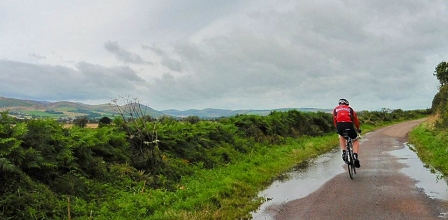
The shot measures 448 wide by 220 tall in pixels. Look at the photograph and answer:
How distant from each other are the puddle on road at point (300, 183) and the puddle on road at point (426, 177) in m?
2.30

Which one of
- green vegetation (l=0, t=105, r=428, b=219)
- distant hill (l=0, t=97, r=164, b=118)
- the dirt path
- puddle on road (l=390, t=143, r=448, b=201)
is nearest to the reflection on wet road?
puddle on road (l=390, t=143, r=448, b=201)

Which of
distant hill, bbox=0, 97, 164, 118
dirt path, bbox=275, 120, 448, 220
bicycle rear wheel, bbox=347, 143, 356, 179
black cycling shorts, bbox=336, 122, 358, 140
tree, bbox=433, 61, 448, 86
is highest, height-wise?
→ tree, bbox=433, 61, 448, 86

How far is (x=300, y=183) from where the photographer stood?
11102 mm

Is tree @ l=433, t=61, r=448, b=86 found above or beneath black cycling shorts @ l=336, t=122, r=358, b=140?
above

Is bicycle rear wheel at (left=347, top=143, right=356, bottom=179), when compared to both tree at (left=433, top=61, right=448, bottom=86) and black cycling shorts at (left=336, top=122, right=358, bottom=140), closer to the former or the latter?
black cycling shorts at (left=336, top=122, right=358, bottom=140)

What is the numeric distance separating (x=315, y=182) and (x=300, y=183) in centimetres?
46

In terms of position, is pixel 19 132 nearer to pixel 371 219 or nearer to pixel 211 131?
pixel 371 219

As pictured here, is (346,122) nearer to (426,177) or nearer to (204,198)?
(426,177)

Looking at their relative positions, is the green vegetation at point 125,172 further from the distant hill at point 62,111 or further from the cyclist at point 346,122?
the cyclist at point 346,122

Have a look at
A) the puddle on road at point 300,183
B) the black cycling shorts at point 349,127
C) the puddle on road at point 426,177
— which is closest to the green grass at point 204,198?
the puddle on road at point 300,183

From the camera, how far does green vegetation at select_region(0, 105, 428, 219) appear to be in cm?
737

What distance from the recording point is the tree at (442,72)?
66.1m

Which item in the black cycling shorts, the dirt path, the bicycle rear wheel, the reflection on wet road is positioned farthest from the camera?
the black cycling shorts

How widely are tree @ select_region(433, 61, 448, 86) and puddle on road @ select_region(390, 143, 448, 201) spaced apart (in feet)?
195
